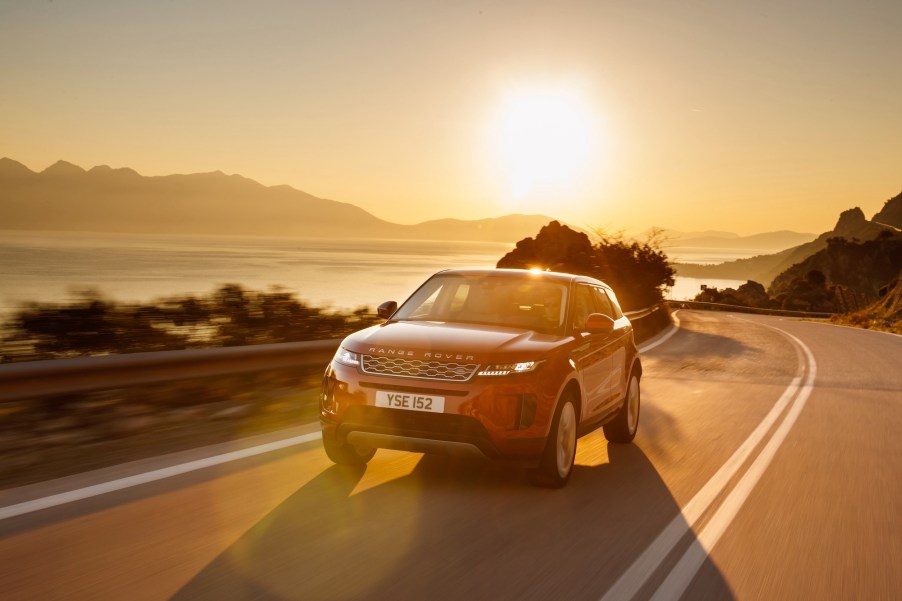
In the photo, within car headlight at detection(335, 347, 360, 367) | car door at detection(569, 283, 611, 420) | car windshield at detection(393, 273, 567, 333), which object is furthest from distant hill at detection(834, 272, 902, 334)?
car headlight at detection(335, 347, 360, 367)

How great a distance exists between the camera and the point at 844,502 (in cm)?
659

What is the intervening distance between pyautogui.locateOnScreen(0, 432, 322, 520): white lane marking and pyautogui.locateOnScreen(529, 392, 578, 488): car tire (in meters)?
2.36

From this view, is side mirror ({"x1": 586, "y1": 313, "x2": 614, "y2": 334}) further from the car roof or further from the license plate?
the license plate

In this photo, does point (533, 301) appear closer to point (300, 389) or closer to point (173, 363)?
point (173, 363)

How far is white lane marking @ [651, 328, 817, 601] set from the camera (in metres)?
4.39

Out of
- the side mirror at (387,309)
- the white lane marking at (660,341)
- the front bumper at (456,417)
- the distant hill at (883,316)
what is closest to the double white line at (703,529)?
the front bumper at (456,417)

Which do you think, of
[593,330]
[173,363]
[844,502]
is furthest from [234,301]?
[844,502]

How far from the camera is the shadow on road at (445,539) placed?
13.5ft

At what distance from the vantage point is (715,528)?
562 cm

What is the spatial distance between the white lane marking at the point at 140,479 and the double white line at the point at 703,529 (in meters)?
3.32

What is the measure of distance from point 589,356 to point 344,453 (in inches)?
84.7

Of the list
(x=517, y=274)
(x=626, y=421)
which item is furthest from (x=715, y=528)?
(x=626, y=421)

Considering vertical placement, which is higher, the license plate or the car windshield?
the car windshield

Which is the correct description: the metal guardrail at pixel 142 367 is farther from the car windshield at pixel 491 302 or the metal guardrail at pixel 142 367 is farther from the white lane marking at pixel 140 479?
the car windshield at pixel 491 302
